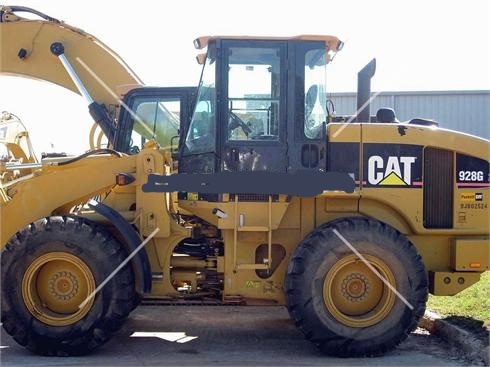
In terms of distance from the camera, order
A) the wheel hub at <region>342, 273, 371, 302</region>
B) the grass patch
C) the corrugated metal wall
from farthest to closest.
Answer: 1. the corrugated metal wall
2. the grass patch
3. the wheel hub at <region>342, 273, 371, 302</region>

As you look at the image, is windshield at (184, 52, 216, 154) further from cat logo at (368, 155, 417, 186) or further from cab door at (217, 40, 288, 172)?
cat logo at (368, 155, 417, 186)

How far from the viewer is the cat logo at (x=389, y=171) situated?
6980mm

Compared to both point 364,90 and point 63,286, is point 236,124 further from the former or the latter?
point 63,286

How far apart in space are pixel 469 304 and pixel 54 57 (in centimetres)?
615

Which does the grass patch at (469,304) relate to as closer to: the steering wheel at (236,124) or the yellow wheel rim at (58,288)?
the steering wheel at (236,124)

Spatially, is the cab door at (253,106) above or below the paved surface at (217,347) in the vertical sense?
above

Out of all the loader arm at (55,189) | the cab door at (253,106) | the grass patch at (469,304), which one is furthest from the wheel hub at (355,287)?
the loader arm at (55,189)

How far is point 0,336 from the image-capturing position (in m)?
7.44

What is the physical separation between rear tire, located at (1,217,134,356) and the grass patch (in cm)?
377

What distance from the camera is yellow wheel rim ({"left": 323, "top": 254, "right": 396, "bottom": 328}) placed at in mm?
6668

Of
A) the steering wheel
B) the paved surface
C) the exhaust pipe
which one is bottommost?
the paved surface

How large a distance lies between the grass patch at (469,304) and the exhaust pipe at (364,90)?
8.02 ft

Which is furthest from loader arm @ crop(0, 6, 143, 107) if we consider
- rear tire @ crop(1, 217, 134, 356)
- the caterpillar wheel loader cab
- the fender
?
rear tire @ crop(1, 217, 134, 356)

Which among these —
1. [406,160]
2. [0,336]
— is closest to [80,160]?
[0,336]
